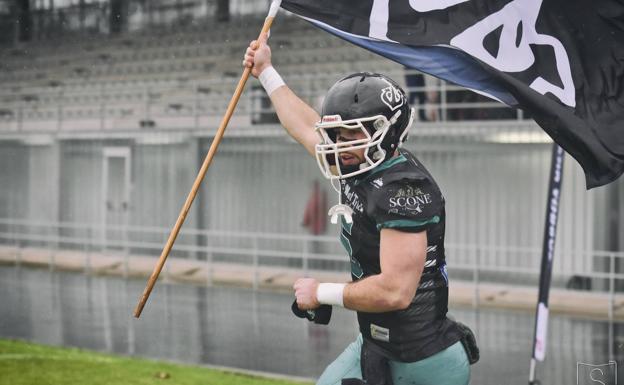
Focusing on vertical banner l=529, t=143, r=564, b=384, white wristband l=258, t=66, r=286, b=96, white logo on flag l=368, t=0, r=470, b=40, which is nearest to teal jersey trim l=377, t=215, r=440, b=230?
white wristband l=258, t=66, r=286, b=96

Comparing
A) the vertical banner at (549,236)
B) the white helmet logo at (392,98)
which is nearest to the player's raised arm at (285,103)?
the white helmet logo at (392,98)

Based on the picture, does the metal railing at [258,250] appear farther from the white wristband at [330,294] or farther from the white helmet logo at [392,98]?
the white wristband at [330,294]

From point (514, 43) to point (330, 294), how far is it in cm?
176

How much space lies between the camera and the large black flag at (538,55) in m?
4.18

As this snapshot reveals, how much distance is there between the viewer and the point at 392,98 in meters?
3.45

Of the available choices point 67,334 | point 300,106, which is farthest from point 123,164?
→ point 300,106

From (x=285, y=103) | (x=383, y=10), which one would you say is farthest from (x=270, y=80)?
(x=383, y=10)

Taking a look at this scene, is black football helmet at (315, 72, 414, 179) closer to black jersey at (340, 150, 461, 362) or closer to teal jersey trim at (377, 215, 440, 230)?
black jersey at (340, 150, 461, 362)

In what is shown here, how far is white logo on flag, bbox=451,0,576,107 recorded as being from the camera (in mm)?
4359

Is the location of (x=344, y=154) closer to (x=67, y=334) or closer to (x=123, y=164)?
(x=67, y=334)

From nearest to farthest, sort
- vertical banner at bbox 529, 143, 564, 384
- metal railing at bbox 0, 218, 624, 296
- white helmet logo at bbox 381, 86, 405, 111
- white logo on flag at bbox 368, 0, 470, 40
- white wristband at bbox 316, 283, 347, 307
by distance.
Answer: white wristband at bbox 316, 283, 347, 307 < white helmet logo at bbox 381, 86, 405, 111 < white logo on flag at bbox 368, 0, 470, 40 < vertical banner at bbox 529, 143, 564, 384 < metal railing at bbox 0, 218, 624, 296

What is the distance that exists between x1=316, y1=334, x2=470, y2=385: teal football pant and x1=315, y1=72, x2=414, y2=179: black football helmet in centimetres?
70

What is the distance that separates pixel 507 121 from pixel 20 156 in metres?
13.5

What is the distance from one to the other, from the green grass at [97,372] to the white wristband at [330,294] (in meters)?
4.63
